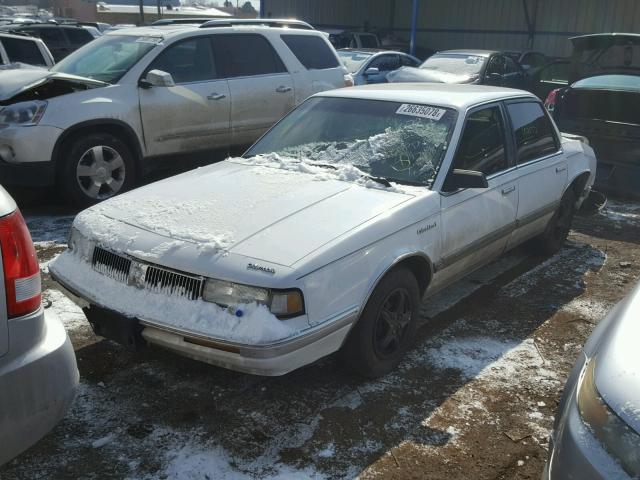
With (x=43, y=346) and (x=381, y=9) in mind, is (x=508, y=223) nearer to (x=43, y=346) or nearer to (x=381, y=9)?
(x=43, y=346)

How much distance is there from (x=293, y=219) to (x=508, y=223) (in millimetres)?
1928

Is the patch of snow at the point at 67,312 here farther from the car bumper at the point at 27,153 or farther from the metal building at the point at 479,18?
the metal building at the point at 479,18

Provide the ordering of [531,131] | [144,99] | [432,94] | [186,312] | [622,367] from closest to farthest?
[622,367] < [186,312] < [432,94] < [531,131] < [144,99]

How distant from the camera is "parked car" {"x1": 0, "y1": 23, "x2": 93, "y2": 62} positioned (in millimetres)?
14859

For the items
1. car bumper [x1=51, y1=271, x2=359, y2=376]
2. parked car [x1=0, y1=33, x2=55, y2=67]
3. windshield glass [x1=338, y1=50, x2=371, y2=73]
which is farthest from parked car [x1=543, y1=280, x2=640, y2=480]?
windshield glass [x1=338, y1=50, x2=371, y2=73]

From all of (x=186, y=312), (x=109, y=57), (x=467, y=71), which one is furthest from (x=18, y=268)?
(x=467, y=71)

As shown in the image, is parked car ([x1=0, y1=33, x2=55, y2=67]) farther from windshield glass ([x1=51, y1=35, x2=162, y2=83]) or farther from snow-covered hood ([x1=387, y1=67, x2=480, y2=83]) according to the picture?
snow-covered hood ([x1=387, y1=67, x2=480, y2=83])

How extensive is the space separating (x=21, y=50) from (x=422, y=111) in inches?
325

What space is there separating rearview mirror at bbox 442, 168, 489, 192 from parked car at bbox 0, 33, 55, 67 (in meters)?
8.24

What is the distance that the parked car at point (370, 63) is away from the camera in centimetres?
1301

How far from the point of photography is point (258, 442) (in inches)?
123

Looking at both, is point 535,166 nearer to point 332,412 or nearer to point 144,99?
point 332,412

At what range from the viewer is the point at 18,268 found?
2301 mm

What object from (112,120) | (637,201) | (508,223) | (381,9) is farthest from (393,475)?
(381,9)
